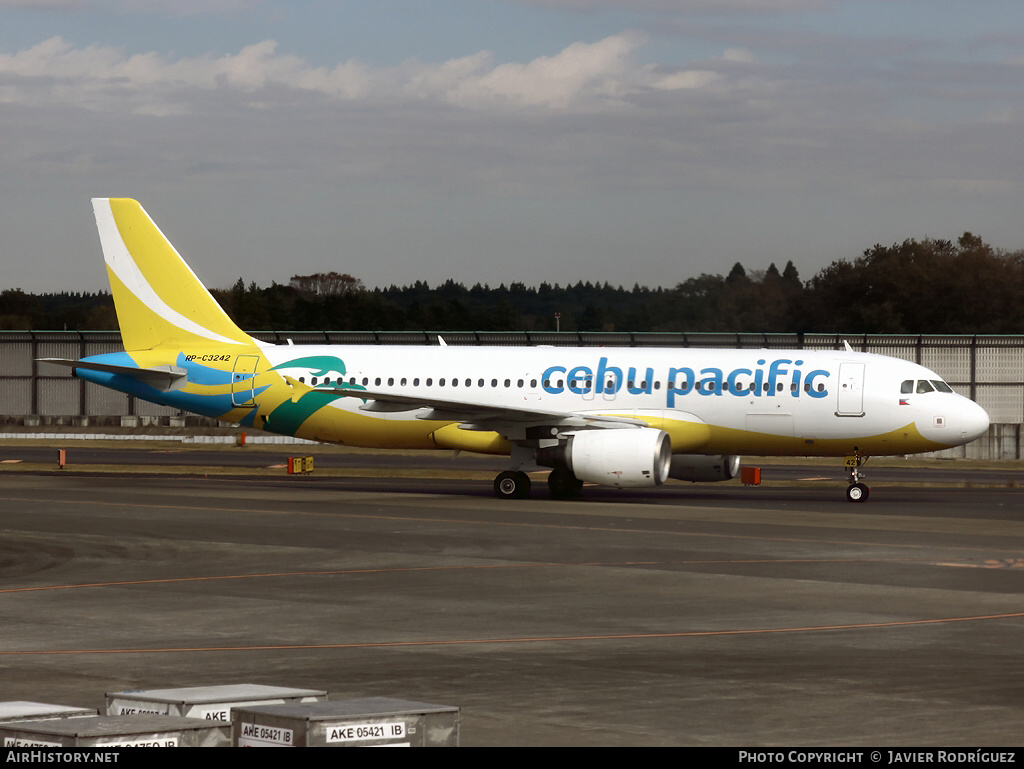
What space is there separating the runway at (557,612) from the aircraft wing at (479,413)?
292 cm

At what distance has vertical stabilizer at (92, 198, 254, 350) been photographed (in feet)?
139

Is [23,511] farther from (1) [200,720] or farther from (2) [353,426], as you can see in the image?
(1) [200,720]

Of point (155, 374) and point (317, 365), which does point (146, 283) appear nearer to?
point (155, 374)

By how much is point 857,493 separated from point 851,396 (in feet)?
8.67

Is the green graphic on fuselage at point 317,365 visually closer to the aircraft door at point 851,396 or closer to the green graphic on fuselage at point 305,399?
the green graphic on fuselage at point 305,399

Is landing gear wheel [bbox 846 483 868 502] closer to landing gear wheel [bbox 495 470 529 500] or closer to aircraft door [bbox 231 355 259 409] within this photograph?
landing gear wheel [bbox 495 470 529 500]

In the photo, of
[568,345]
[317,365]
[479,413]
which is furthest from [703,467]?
[568,345]

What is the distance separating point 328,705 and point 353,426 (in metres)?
32.2

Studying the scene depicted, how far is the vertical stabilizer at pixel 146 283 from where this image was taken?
139ft

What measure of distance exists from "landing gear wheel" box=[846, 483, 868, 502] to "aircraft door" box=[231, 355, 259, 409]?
17.5 meters

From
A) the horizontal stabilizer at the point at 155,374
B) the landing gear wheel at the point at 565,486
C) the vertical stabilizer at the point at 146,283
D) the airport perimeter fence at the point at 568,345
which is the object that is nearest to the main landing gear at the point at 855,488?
the landing gear wheel at the point at 565,486

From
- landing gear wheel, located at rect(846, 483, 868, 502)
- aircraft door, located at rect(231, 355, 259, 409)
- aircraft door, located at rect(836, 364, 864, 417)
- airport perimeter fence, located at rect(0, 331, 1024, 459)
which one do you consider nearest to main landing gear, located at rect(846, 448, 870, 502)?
landing gear wheel, located at rect(846, 483, 868, 502)

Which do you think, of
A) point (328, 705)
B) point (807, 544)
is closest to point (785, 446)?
point (807, 544)

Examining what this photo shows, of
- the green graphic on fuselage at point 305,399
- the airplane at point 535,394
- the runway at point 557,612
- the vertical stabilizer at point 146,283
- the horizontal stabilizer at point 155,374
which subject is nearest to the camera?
the runway at point 557,612
